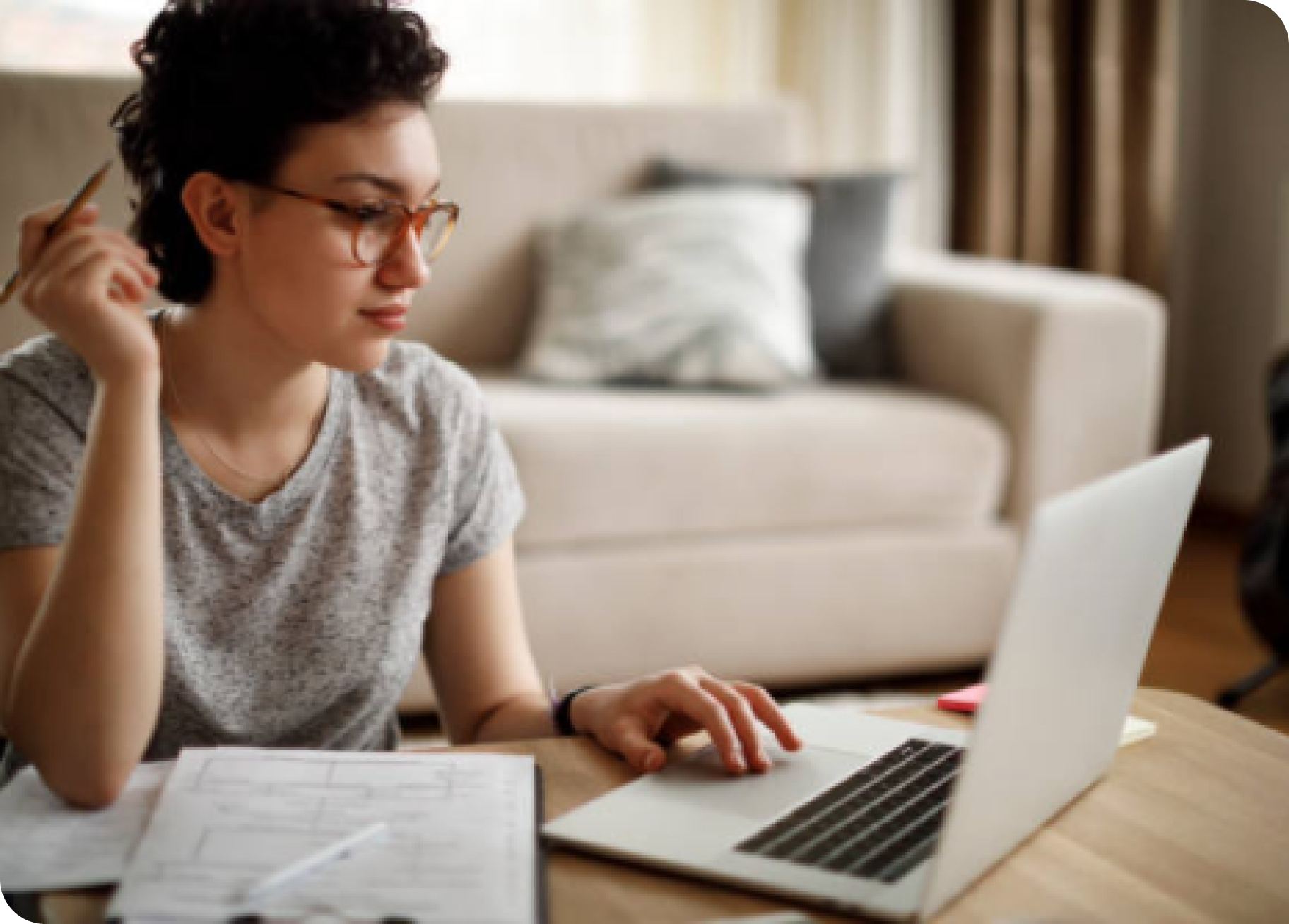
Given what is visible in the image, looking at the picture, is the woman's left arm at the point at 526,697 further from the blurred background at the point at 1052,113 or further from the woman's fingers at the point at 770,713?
the blurred background at the point at 1052,113

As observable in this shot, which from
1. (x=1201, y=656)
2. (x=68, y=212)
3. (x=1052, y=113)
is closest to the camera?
(x=68, y=212)

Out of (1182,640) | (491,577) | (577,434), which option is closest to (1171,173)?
(1182,640)

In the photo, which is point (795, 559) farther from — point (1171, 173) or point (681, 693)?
point (1171, 173)

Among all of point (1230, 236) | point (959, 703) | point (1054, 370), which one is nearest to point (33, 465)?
point (959, 703)

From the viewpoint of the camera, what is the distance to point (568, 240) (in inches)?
101

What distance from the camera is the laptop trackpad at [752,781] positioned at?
0.81 meters

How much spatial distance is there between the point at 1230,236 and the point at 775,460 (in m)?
1.86

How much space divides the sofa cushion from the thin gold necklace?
111 cm

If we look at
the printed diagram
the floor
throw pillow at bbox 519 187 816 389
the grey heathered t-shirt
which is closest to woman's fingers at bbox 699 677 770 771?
the printed diagram

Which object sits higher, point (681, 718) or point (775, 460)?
point (681, 718)

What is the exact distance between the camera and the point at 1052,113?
11.9 feet

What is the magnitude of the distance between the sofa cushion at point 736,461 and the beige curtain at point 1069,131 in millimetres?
1312

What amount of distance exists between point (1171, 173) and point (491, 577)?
2915mm

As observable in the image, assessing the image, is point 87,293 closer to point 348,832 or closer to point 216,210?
point 216,210
